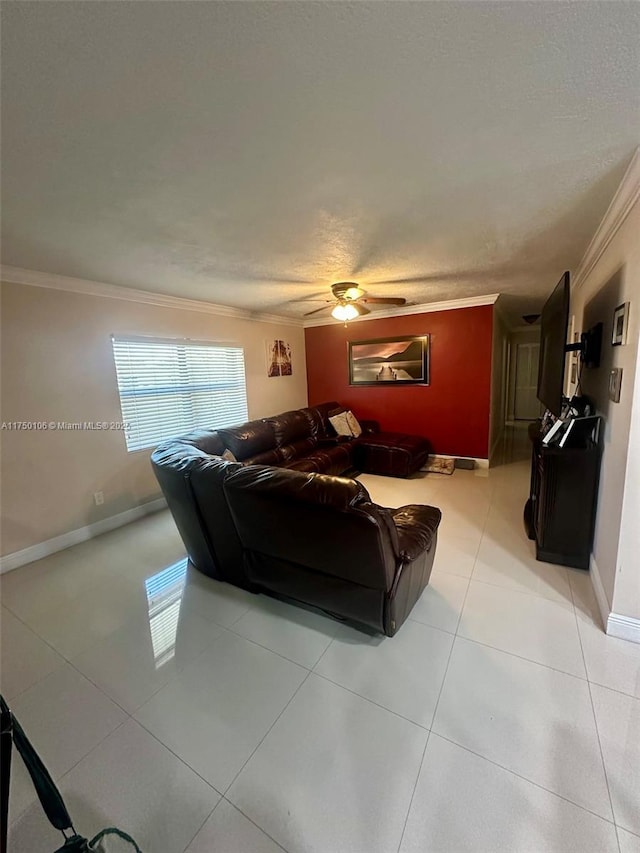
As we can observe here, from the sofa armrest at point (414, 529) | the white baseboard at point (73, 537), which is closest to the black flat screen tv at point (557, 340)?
the sofa armrest at point (414, 529)

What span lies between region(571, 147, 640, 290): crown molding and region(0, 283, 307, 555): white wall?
3.89 metres

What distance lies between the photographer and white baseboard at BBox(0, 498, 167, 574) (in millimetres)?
2725

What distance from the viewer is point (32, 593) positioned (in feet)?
7.85

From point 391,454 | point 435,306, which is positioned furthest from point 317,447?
point 435,306

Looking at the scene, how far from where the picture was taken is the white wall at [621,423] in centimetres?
164

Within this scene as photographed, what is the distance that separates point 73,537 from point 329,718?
2.84 metres

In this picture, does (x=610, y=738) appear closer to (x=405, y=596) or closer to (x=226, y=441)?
(x=405, y=596)

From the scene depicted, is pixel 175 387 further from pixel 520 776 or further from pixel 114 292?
pixel 520 776

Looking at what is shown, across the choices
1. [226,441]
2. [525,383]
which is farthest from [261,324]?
[525,383]

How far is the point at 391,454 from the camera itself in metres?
4.48

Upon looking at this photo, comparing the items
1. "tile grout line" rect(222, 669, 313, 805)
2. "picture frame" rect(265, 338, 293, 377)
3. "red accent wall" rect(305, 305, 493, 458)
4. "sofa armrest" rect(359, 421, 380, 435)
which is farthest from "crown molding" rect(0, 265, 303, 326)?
"tile grout line" rect(222, 669, 313, 805)

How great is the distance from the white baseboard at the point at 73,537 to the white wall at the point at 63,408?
46 millimetres

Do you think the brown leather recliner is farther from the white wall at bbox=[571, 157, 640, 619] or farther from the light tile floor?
the white wall at bbox=[571, 157, 640, 619]

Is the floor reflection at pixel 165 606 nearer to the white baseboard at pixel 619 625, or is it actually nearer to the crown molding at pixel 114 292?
the white baseboard at pixel 619 625
